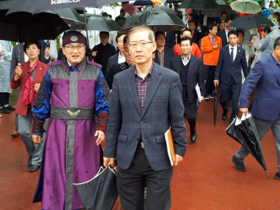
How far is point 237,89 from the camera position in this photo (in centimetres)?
838

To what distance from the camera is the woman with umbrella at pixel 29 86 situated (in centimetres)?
561

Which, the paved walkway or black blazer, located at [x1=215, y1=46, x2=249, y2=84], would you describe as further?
black blazer, located at [x1=215, y1=46, x2=249, y2=84]

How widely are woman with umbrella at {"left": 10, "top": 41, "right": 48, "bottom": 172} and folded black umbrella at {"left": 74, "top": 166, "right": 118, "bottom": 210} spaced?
2486 mm

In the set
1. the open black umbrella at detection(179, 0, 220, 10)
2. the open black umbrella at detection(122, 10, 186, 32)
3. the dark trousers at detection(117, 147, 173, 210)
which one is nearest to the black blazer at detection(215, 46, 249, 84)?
the open black umbrella at detection(122, 10, 186, 32)

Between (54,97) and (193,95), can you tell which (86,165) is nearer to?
(54,97)

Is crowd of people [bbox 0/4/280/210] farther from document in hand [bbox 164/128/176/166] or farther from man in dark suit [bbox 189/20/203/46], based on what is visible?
man in dark suit [bbox 189/20/203/46]

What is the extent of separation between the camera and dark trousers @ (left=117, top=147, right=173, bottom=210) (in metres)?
3.14

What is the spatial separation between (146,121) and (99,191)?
0.93m

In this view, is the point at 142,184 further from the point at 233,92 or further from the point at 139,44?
the point at 233,92

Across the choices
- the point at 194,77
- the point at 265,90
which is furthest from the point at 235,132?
the point at 194,77

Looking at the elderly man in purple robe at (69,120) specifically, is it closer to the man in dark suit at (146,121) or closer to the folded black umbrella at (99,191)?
the folded black umbrella at (99,191)

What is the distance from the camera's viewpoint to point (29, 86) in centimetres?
563

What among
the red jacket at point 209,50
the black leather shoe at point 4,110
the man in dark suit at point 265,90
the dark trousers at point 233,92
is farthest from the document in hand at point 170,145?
the red jacket at point 209,50

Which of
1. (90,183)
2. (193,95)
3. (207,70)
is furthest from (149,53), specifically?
(207,70)
